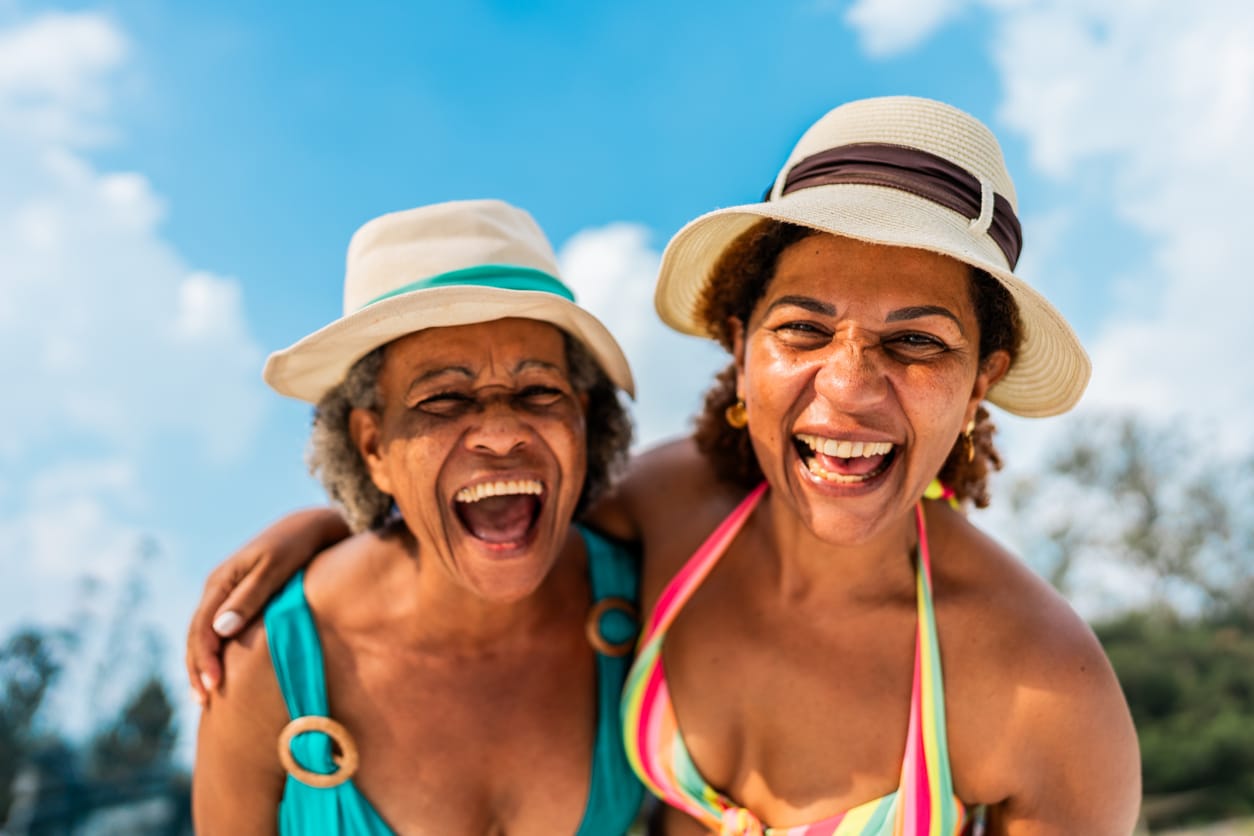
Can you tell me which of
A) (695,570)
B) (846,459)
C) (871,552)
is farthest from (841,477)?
(695,570)

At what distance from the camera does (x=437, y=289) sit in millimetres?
2699

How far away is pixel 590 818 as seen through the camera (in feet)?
10.3

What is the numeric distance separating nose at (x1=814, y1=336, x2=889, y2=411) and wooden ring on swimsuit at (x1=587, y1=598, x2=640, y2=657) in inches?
43.6

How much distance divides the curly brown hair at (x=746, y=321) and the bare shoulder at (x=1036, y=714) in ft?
1.47

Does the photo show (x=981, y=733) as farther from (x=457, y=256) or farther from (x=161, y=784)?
(x=161, y=784)

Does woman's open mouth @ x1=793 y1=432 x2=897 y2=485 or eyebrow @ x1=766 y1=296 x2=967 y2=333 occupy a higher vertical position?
eyebrow @ x1=766 y1=296 x2=967 y2=333

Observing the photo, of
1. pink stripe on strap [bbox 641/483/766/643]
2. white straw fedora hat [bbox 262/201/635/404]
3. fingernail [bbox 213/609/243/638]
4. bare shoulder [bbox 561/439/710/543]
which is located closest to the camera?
white straw fedora hat [bbox 262/201/635/404]

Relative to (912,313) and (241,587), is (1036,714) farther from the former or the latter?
(241,587)

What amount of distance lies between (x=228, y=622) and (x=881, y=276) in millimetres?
2089

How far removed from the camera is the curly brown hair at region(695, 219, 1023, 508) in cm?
262

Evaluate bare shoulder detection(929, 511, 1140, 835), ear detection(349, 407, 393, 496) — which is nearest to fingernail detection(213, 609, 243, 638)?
ear detection(349, 407, 393, 496)

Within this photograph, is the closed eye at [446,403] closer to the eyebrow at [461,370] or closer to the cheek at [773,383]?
the eyebrow at [461,370]

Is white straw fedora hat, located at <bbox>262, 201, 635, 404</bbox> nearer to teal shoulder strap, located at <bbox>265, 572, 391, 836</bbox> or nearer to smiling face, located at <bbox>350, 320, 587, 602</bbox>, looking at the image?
smiling face, located at <bbox>350, 320, 587, 602</bbox>

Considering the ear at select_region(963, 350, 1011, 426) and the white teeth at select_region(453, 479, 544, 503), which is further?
the white teeth at select_region(453, 479, 544, 503)
